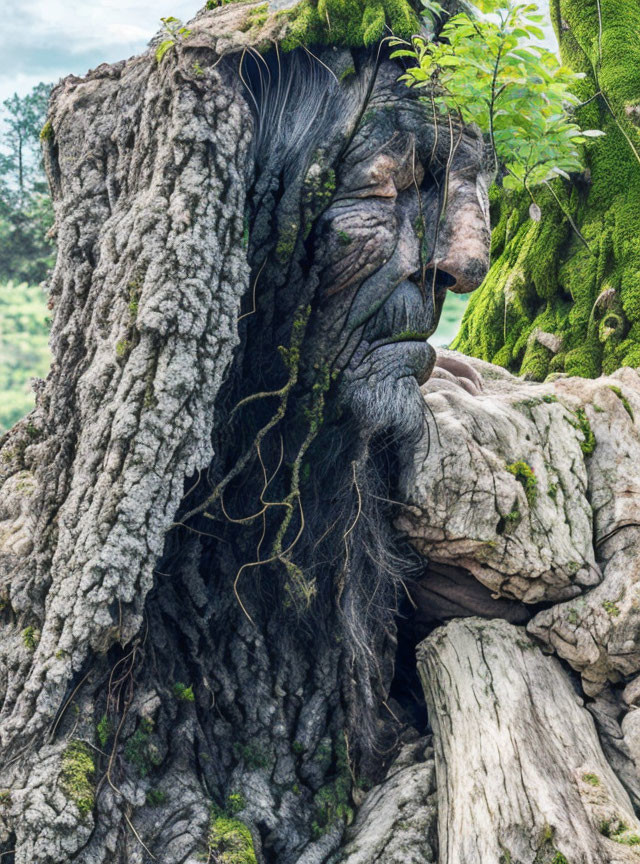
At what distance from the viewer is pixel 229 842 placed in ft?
11.8

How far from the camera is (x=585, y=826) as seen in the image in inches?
141

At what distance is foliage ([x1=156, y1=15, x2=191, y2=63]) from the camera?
13.9ft

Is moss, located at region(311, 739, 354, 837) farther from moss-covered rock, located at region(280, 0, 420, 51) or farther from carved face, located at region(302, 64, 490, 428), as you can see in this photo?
moss-covered rock, located at region(280, 0, 420, 51)

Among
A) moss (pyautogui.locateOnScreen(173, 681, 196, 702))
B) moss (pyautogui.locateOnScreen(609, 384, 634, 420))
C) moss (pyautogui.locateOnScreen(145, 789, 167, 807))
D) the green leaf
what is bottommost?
moss (pyautogui.locateOnScreen(145, 789, 167, 807))

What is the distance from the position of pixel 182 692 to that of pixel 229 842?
2.36ft

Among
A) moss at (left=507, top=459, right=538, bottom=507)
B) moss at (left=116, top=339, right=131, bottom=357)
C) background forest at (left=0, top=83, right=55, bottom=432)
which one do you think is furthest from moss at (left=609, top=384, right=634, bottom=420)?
background forest at (left=0, top=83, right=55, bottom=432)

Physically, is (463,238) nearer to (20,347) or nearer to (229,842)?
(229,842)

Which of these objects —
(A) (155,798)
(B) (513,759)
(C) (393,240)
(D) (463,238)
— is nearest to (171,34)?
(C) (393,240)

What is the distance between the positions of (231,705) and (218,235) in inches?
93.5

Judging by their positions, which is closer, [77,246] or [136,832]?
[136,832]

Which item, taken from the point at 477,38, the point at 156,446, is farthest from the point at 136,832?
the point at 477,38

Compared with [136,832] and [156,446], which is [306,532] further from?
[136,832]

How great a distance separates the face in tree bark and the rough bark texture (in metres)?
0.46

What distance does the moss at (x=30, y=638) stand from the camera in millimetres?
3719
